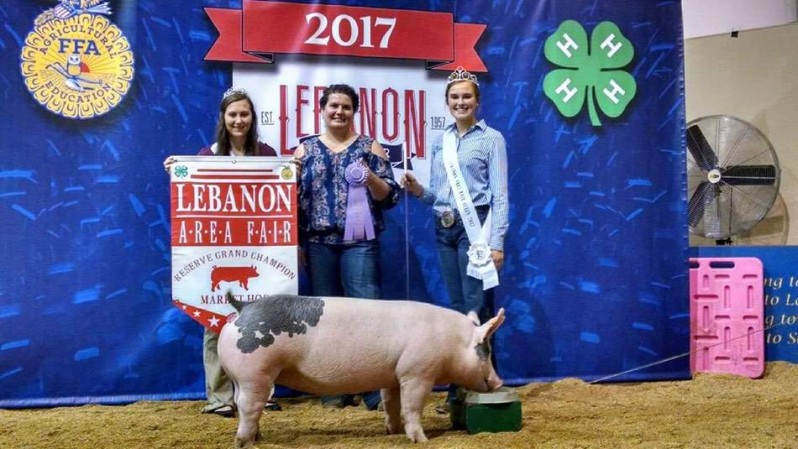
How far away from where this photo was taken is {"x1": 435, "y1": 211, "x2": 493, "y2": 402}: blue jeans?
3.86m

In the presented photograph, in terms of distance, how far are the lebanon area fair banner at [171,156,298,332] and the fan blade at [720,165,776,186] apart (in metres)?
3.17

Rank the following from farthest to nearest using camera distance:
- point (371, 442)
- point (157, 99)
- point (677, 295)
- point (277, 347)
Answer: point (677, 295) < point (157, 99) < point (371, 442) < point (277, 347)

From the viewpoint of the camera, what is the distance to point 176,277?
12.0 ft

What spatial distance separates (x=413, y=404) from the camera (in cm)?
321

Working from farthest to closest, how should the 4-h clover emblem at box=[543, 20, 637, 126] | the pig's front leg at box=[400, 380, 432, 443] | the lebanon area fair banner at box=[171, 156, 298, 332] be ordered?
the 4-h clover emblem at box=[543, 20, 637, 126], the lebanon area fair banner at box=[171, 156, 298, 332], the pig's front leg at box=[400, 380, 432, 443]

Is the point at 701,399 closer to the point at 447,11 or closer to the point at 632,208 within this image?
the point at 632,208

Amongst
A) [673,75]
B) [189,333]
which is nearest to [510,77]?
[673,75]

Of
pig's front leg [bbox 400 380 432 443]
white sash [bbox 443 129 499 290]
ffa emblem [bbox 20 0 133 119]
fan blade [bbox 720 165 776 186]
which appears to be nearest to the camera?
pig's front leg [bbox 400 380 432 443]

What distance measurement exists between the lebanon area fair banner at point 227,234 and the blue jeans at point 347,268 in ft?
0.81

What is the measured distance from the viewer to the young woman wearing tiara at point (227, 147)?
3.91 m

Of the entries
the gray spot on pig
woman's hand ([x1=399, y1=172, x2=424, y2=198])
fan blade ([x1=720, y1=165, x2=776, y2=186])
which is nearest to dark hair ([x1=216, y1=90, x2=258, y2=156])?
woman's hand ([x1=399, y1=172, x2=424, y2=198])

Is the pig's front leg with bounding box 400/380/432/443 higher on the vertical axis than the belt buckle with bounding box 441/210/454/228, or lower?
lower

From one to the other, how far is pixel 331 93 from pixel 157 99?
1031 mm

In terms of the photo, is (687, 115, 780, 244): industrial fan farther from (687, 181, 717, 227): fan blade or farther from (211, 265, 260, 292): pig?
(211, 265, 260, 292): pig
